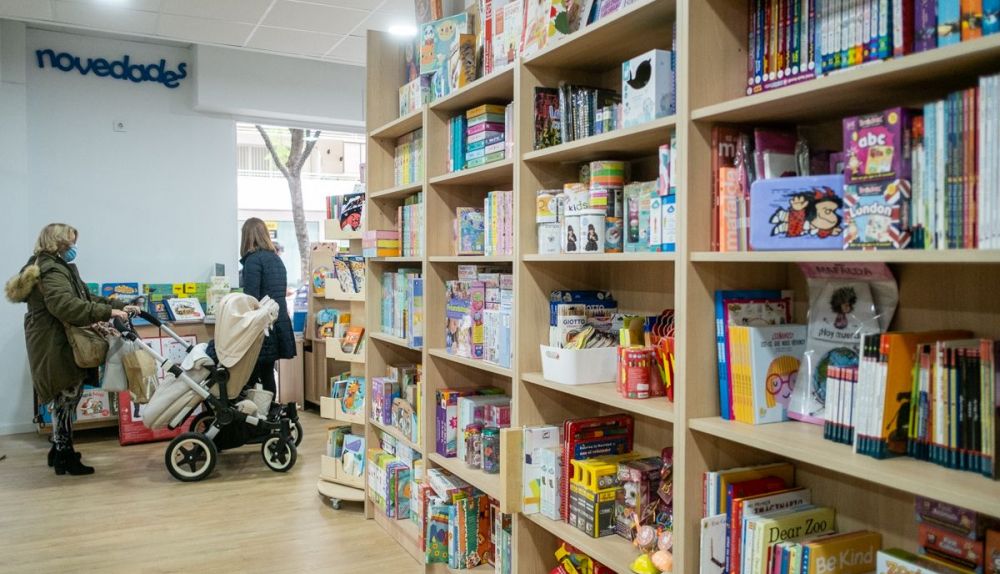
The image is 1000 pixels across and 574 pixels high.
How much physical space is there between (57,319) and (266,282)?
4.62ft

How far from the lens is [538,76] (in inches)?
109

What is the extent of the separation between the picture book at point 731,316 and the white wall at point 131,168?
609 centimetres

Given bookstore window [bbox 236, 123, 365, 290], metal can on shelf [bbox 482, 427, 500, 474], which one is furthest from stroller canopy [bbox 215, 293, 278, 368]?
bookstore window [bbox 236, 123, 365, 290]

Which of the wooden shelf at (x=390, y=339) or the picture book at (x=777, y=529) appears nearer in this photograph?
the picture book at (x=777, y=529)

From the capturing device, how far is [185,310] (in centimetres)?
663

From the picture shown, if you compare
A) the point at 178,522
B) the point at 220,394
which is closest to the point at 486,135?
the point at 178,522

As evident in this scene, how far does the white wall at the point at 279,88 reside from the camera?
6.91 meters

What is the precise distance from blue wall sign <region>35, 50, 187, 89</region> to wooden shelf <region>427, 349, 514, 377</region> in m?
4.79

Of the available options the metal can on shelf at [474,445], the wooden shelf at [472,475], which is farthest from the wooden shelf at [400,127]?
the wooden shelf at [472,475]

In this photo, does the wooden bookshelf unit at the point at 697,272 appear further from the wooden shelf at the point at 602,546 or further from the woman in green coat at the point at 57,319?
the woman in green coat at the point at 57,319

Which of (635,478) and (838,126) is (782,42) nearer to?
(838,126)

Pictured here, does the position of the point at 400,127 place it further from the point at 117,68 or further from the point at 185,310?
the point at 117,68

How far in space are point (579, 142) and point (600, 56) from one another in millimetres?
423

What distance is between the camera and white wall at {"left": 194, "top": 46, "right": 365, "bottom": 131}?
272 inches
